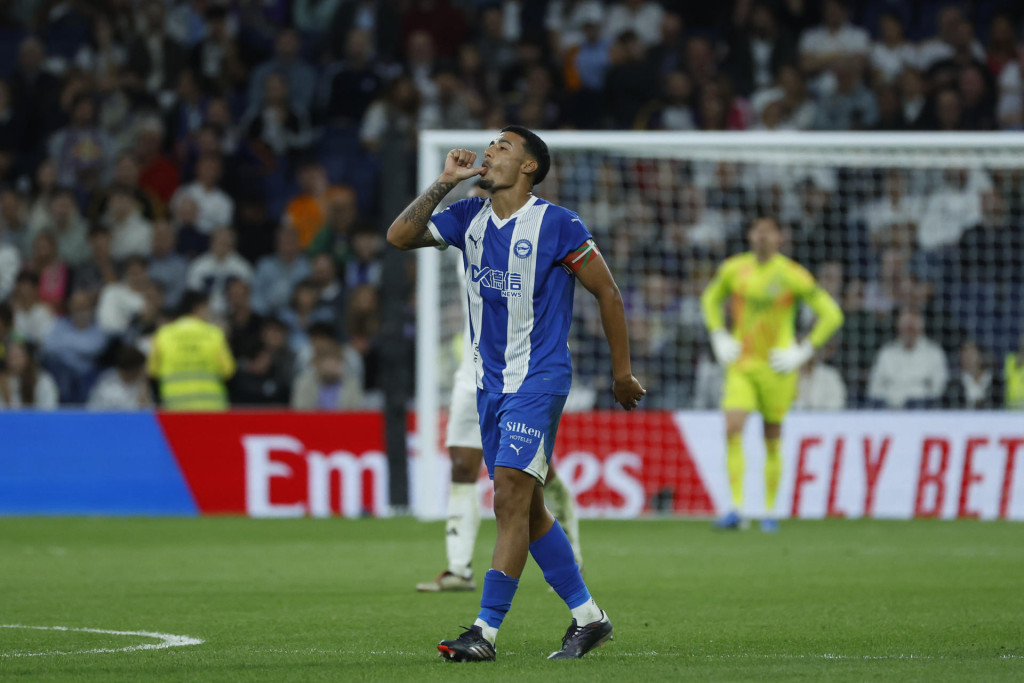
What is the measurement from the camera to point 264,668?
18.6 ft

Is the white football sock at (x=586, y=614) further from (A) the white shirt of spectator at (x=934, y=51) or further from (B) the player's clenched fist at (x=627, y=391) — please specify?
(A) the white shirt of spectator at (x=934, y=51)

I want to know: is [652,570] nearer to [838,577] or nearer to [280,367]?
[838,577]

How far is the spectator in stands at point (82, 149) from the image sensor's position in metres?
18.9

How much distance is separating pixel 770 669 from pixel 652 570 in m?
4.18

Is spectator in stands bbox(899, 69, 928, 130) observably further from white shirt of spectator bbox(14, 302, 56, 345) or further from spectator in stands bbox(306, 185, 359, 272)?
white shirt of spectator bbox(14, 302, 56, 345)

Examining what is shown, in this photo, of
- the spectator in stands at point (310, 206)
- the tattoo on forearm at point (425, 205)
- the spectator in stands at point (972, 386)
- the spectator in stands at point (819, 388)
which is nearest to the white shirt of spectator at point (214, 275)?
the spectator in stands at point (310, 206)

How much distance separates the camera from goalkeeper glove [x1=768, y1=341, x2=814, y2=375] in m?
13.1

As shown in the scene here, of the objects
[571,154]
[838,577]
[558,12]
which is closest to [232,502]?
[571,154]

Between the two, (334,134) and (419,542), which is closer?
(419,542)

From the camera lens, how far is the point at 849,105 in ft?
58.3

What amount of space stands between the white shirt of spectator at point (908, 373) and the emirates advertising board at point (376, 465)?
84 centimetres

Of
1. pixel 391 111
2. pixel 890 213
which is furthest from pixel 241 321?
pixel 890 213

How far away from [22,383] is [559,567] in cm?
1096

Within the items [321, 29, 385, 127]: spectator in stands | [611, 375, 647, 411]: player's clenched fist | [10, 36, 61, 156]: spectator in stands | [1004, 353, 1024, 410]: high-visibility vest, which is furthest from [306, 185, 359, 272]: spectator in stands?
[611, 375, 647, 411]: player's clenched fist
